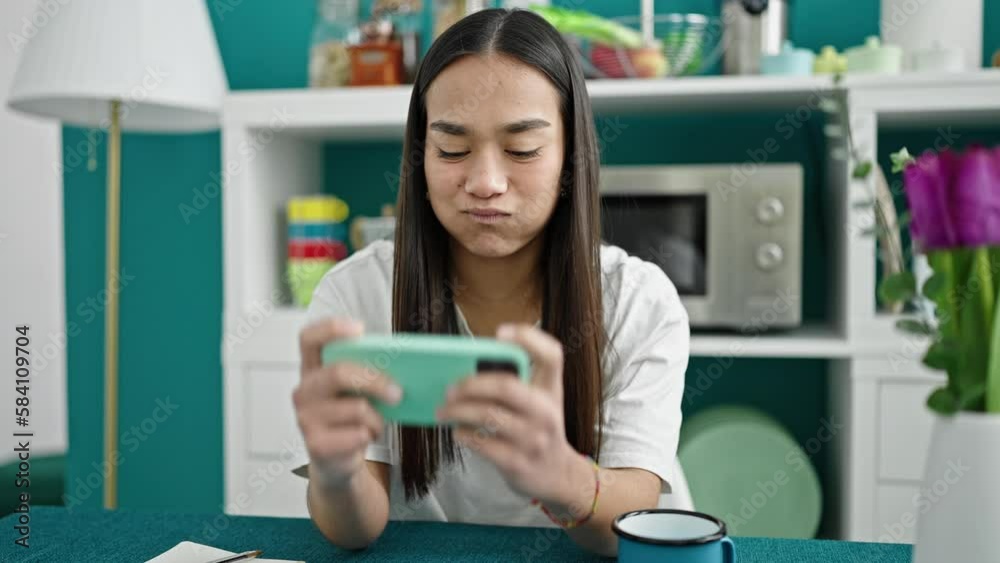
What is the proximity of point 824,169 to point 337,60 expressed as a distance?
3.90 feet

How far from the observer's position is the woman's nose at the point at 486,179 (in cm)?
101

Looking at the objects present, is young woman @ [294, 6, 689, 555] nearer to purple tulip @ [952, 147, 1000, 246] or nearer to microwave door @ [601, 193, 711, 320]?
purple tulip @ [952, 147, 1000, 246]

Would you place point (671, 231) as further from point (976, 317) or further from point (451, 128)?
point (976, 317)

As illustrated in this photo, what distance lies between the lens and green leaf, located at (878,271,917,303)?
65 centimetres

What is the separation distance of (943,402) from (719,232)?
4.23ft

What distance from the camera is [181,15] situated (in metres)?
1.96

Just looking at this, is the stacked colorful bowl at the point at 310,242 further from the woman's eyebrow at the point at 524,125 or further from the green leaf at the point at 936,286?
the green leaf at the point at 936,286

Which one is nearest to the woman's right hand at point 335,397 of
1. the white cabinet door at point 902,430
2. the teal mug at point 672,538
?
the teal mug at point 672,538

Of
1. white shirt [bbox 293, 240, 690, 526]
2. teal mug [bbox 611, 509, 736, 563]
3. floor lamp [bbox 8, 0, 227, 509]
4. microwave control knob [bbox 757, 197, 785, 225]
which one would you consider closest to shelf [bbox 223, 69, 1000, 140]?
floor lamp [bbox 8, 0, 227, 509]

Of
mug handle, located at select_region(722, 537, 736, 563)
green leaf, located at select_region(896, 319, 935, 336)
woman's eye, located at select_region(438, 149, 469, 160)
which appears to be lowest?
mug handle, located at select_region(722, 537, 736, 563)

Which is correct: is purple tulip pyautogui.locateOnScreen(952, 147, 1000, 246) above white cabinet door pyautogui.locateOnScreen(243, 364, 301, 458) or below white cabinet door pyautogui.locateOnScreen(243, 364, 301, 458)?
above

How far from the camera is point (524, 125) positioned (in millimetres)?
1036

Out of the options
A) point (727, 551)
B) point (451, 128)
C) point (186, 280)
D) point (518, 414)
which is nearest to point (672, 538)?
point (727, 551)

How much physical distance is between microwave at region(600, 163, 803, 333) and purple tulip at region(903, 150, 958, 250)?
1.24 m
